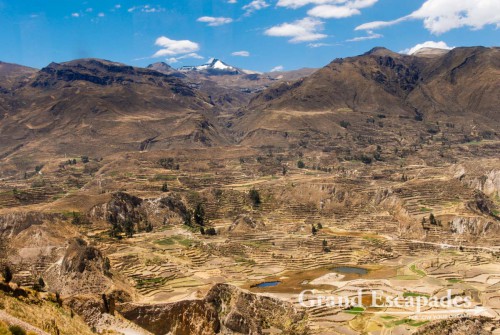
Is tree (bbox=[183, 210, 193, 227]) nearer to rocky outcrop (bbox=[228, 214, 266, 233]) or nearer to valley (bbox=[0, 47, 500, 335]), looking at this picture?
valley (bbox=[0, 47, 500, 335])

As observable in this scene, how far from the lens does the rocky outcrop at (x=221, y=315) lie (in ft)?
171

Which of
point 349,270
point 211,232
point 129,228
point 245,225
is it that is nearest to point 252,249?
point 245,225

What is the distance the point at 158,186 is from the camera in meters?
143

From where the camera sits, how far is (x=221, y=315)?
56.0 metres

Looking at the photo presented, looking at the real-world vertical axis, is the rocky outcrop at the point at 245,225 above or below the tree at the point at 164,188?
below

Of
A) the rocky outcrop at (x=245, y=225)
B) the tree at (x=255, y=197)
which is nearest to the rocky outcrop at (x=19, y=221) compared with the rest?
the rocky outcrop at (x=245, y=225)

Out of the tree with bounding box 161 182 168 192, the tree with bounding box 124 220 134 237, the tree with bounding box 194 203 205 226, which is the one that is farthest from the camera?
the tree with bounding box 161 182 168 192

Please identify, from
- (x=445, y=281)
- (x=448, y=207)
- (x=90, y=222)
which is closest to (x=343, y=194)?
(x=448, y=207)

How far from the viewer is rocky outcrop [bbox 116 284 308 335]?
171ft

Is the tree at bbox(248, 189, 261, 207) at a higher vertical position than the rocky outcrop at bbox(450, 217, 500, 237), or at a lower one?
higher

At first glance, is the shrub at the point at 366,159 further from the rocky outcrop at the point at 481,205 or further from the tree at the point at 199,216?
the tree at the point at 199,216

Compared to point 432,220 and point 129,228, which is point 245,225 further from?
point 432,220

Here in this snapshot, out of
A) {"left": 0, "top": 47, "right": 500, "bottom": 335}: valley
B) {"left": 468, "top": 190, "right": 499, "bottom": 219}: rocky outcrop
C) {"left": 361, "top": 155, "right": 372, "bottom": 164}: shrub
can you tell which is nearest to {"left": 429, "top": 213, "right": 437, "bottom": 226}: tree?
{"left": 0, "top": 47, "right": 500, "bottom": 335}: valley

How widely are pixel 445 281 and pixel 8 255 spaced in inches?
2772
